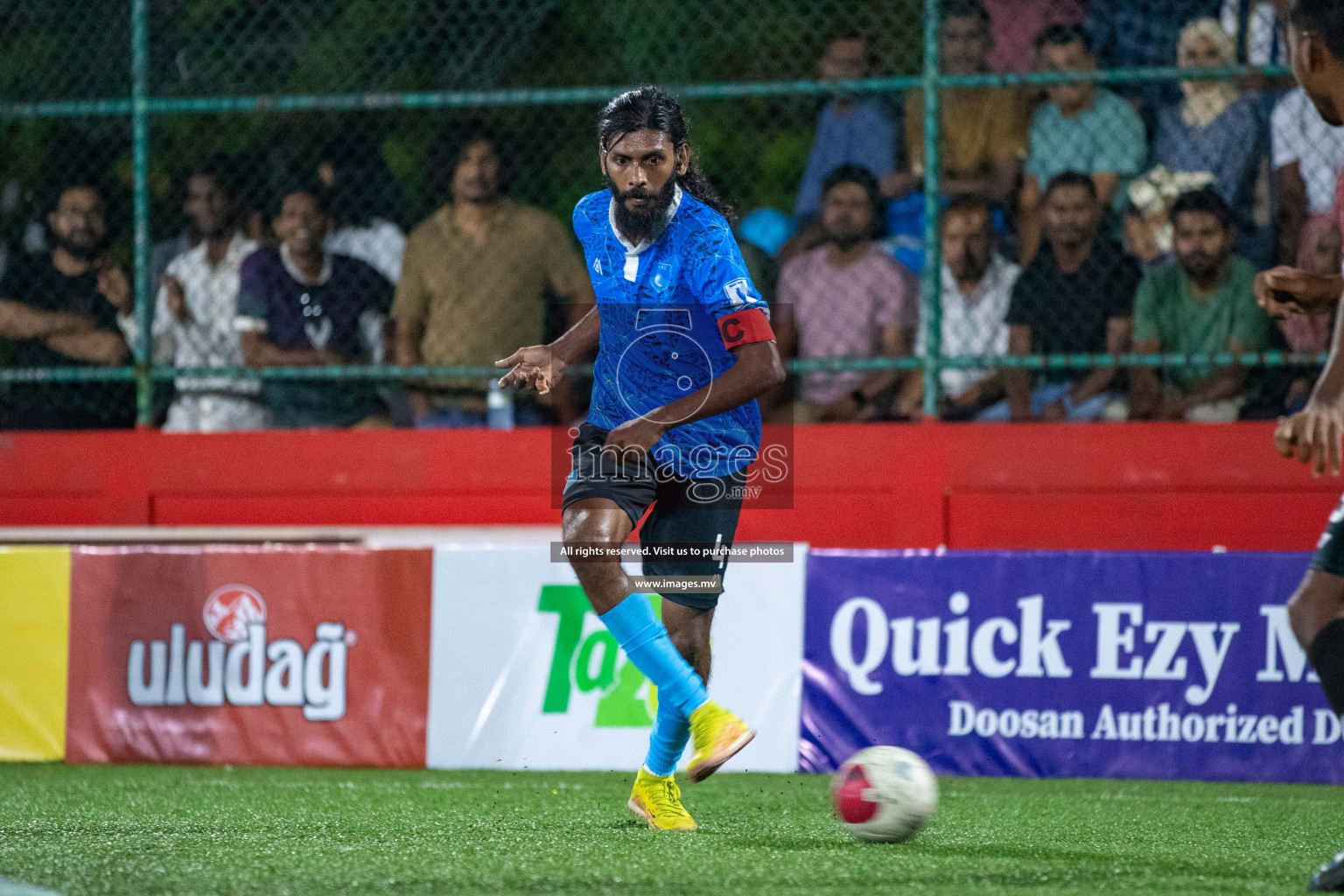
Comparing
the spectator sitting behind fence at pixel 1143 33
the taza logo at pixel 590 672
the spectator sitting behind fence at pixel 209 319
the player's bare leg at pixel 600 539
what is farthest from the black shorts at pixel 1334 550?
the spectator sitting behind fence at pixel 209 319

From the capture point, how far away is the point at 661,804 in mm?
4836

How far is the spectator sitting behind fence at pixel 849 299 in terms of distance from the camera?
7.58m

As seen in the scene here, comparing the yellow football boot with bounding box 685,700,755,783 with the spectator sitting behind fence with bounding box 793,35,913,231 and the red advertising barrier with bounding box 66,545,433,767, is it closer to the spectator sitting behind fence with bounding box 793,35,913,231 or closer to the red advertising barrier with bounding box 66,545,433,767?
the red advertising barrier with bounding box 66,545,433,767

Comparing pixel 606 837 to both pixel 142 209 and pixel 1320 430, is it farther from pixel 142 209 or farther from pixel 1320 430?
pixel 142 209

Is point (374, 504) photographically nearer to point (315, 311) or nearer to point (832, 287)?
point (315, 311)

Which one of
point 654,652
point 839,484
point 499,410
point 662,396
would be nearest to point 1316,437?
point 654,652

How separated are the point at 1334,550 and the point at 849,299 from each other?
4177 mm

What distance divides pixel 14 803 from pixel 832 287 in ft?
13.7

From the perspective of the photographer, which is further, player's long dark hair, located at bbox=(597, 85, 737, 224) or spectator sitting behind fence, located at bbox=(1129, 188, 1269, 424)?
spectator sitting behind fence, located at bbox=(1129, 188, 1269, 424)

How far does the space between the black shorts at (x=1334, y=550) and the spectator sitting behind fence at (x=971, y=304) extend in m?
3.90

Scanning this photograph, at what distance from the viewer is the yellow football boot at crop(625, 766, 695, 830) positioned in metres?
4.80

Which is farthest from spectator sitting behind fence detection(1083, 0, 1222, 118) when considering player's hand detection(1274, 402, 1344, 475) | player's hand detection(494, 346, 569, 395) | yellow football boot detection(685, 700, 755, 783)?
player's hand detection(1274, 402, 1344, 475)

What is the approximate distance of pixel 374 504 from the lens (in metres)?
8.11

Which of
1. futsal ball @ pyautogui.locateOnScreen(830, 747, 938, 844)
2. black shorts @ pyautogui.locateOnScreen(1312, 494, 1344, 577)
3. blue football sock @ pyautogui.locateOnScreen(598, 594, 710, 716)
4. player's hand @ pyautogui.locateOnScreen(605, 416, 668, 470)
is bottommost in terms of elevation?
futsal ball @ pyautogui.locateOnScreen(830, 747, 938, 844)
